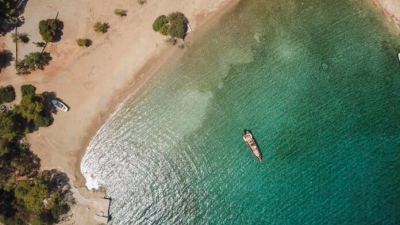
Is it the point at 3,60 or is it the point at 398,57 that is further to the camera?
the point at 398,57

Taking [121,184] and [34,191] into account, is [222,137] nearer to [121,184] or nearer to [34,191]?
[121,184]

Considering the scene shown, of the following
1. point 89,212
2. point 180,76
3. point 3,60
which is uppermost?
point 3,60

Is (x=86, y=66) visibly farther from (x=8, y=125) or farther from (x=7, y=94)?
(x=8, y=125)

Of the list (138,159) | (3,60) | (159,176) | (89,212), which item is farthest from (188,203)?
(3,60)

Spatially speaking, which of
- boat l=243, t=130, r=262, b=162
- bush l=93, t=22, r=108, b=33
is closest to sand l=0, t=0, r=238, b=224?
bush l=93, t=22, r=108, b=33

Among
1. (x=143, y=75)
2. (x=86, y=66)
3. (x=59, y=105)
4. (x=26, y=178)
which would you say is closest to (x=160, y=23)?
(x=143, y=75)
